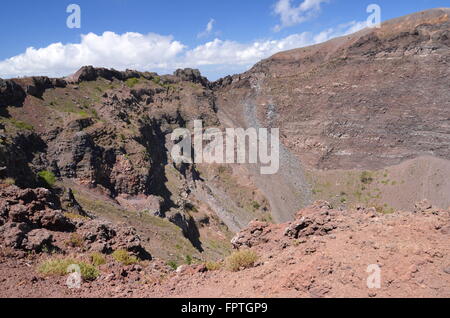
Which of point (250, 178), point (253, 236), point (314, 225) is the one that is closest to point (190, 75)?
point (250, 178)

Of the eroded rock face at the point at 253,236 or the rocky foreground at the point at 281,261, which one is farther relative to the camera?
the eroded rock face at the point at 253,236

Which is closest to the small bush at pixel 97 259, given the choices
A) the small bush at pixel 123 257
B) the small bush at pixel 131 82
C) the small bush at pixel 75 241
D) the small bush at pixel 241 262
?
the small bush at pixel 123 257

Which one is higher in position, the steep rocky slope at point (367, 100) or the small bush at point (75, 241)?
the steep rocky slope at point (367, 100)

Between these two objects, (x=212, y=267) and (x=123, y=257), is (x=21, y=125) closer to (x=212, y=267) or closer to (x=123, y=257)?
(x=123, y=257)

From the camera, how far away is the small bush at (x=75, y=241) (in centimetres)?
966

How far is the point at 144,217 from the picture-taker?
2425cm

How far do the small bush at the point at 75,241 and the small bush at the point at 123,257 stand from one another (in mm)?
1161

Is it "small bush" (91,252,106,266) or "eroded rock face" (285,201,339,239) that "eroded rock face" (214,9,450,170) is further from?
"small bush" (91,252,106,266)

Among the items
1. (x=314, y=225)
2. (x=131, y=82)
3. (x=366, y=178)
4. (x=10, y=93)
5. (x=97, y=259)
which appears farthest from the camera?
(x=131, y=82)

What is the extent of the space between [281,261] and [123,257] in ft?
16.1

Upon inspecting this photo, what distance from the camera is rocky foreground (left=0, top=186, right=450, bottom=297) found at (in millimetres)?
5707

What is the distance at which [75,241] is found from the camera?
385 inches

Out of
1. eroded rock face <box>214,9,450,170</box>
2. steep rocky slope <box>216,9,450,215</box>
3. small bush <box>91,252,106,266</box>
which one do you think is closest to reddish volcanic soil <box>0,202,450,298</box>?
small bush <box>91,252,106,266</box>

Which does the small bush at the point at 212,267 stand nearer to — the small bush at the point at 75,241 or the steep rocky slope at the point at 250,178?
the steep rocky slope at the point at 250,178
